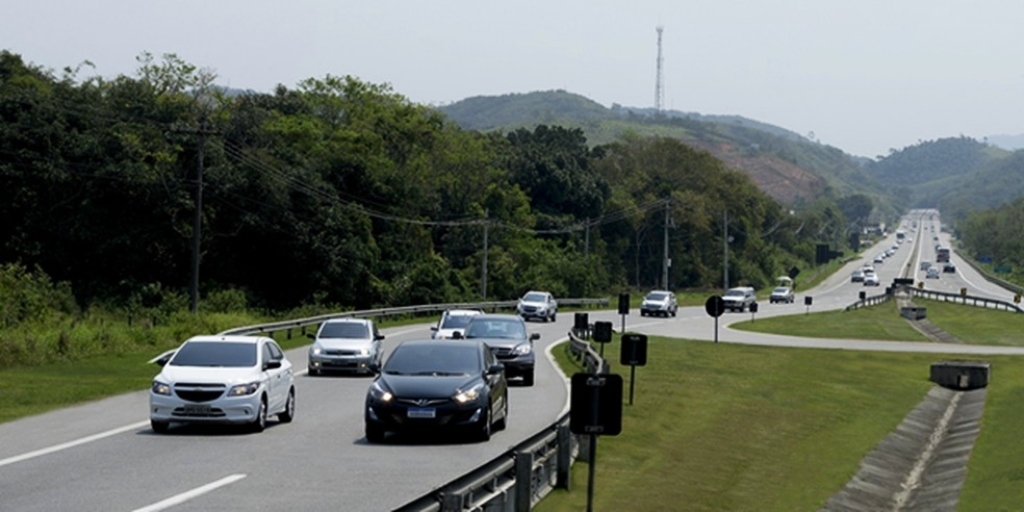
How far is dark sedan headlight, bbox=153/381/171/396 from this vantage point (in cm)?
2409

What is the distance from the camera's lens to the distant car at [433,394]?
23.0 meters

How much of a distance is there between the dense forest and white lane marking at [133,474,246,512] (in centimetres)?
3773

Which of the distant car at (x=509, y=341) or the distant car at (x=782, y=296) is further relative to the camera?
the distant car at (x=782, y=296)

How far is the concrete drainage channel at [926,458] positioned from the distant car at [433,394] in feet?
18.9

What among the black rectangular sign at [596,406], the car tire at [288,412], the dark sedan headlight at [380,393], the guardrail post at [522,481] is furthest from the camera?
the car tire at [288,412]

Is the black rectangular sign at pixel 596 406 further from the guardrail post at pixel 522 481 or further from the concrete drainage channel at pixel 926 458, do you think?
the concrete drainage channel at pixel 926 458

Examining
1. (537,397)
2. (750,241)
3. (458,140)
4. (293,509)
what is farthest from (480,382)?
(750,241)

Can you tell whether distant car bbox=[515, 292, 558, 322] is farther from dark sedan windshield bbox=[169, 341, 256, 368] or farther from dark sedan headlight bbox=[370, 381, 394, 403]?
dark sedan headlight bbox=[370, 381, 394, 403]

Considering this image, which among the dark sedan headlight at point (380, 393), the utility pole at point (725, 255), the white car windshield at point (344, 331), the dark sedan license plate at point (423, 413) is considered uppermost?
the utility pole at point (725, 255)

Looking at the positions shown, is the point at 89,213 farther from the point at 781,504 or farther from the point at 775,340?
the point at 781,504

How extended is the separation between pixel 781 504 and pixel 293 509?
9762 mm

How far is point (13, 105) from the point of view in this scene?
77.1 meters

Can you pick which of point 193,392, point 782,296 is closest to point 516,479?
point 193,392

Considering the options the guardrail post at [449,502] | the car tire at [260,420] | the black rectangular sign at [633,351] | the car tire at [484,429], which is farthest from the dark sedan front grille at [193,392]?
the guardrail post at [449,502]
